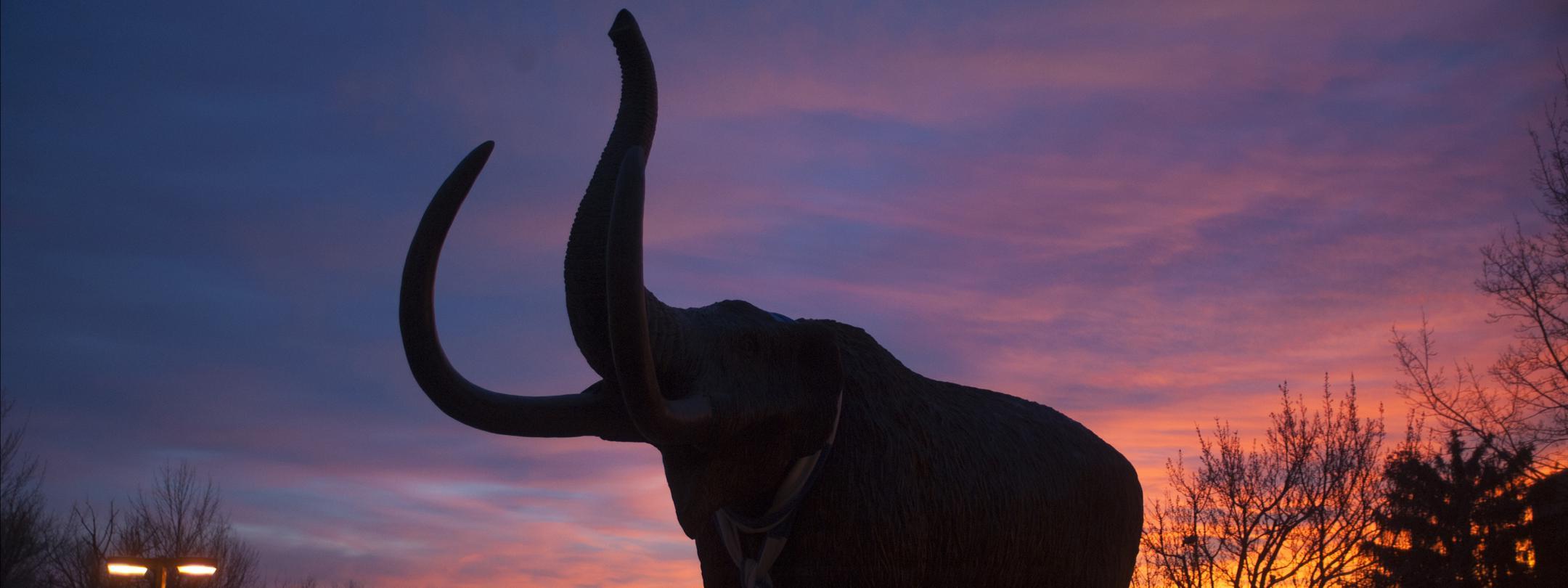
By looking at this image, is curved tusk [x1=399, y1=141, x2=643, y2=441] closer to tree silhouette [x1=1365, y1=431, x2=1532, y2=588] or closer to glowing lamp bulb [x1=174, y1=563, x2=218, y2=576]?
glowing lamp bulb [x1=174, y1=563, x2=218, y2=576]

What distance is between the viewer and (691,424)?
3652 millimetres

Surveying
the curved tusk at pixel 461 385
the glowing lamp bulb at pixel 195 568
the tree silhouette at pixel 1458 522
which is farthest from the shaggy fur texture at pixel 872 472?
the tree silhouette at pixel 1458 522

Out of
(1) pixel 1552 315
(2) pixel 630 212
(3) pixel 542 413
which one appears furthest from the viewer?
(1) pixel 1552 315

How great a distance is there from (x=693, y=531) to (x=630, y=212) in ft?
4.29

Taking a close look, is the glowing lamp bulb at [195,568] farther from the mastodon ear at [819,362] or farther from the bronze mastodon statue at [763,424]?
the mastodon ear at [819,362]

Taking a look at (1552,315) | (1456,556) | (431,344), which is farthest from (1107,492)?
(1456,556)

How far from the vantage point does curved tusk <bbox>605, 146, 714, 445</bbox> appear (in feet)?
10.7

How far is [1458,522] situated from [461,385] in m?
25.8

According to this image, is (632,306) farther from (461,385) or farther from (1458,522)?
(1458,522)

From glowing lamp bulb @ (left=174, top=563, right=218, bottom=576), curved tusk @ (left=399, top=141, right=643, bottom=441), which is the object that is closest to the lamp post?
glowing lamp bulb @ (left=174, top=563, right=218, bottom=576)

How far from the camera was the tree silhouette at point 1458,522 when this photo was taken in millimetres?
21812

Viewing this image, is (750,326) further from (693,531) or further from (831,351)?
(693,531)

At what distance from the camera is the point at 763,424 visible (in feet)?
13.0

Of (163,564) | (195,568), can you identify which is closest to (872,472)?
(195,568)
